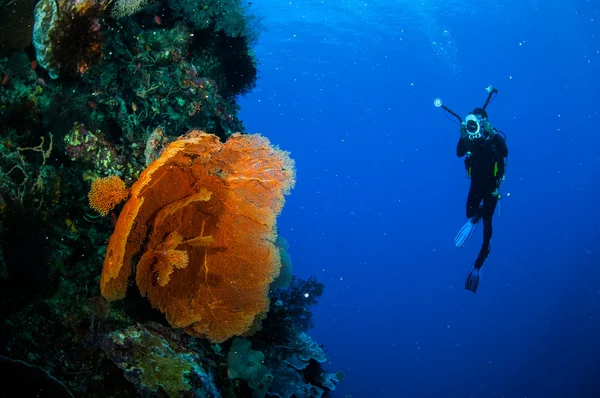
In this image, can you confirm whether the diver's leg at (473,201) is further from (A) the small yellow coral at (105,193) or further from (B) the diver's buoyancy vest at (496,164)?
(A) the small yellow coral at (105,193)

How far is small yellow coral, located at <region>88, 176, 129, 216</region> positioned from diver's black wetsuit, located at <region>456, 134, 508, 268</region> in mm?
8425

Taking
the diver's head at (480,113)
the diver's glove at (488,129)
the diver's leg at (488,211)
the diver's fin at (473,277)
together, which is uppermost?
the diver's head at (480,113)

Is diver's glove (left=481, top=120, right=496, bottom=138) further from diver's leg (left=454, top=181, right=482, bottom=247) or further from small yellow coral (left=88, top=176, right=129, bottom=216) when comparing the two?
small yellow coral (left=88, top=176, right=129, bottom=216)

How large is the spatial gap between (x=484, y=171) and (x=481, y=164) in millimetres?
202

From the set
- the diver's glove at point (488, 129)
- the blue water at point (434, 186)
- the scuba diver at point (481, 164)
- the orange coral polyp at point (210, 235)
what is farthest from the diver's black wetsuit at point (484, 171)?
the blue water at point (434, 186)

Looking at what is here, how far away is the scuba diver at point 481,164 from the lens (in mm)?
9508

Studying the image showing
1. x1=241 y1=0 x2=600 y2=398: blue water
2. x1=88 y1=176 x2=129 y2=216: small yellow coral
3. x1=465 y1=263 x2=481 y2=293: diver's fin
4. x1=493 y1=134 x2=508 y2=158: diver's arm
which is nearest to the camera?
x1=88 y1=176 x2=129 y2=216: small yellow coral

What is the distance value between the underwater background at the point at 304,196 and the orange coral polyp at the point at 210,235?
0.02m

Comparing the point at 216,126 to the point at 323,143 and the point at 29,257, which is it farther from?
the point at 323,143

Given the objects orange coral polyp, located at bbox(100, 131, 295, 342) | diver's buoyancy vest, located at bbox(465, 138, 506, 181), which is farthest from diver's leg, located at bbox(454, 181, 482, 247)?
orange coral polyp, located at bbox(100, 131, 295, 342)

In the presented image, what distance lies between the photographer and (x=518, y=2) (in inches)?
1671

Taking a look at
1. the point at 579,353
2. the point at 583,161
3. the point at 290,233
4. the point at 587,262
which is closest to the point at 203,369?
the point at 579,353

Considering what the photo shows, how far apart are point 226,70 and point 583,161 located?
382 ft

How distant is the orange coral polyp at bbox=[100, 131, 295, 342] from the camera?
362 centimetres
